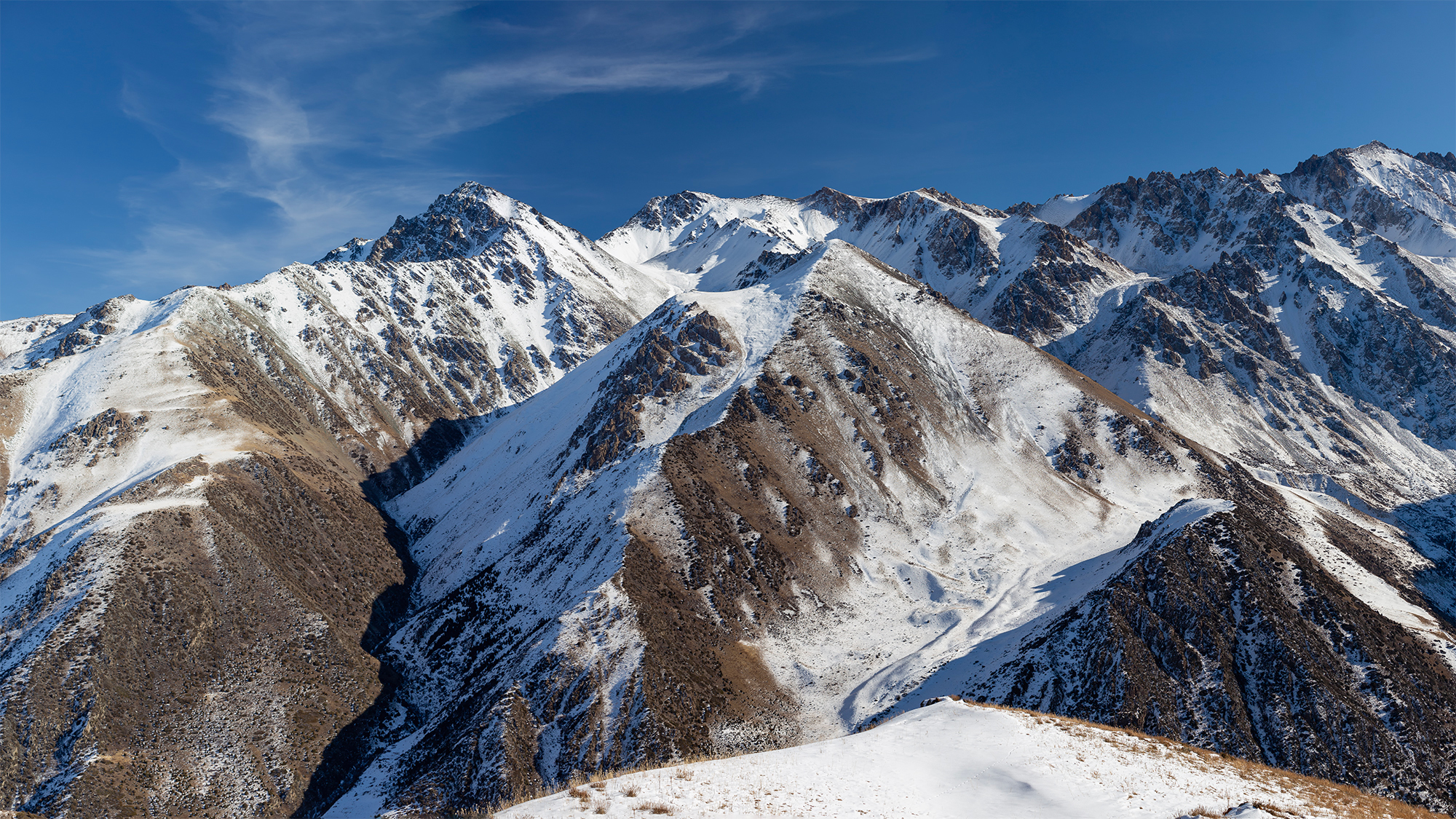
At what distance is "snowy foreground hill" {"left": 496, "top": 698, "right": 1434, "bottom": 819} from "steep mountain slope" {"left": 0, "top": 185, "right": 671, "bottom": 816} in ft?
175

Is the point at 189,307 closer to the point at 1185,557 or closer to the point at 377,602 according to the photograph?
the point at 377,602

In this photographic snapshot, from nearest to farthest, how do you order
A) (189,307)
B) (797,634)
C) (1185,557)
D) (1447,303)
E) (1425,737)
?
(1425,737)
(1185,557)
(797,634)
(189,307)
(1447,303)

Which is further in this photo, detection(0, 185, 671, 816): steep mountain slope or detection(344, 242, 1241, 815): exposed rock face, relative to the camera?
detection(0, 185, 671, 816): steep mountain slope

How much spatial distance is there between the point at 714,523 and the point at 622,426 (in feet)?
79.2

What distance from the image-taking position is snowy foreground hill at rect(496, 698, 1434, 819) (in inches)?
766

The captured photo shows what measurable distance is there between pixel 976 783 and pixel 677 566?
47.9 m

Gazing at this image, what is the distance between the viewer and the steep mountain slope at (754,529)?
54.9 m

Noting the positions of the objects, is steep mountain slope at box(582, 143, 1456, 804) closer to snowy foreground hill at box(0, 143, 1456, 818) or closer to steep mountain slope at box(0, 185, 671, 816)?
snowy foreground hill at box(0, 143, 1456, 818)

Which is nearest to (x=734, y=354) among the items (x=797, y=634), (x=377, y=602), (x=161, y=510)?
(x=797, y=634)

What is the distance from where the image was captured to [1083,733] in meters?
28.2

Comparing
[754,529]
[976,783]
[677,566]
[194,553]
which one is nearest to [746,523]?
[754,529]

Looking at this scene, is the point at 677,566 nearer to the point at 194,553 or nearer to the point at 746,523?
the point at 746,523

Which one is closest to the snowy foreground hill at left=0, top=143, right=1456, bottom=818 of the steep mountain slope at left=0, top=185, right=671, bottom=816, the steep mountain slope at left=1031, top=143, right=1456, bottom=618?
the steep mountain slope at left=0, top=185, right=671, bottom=816

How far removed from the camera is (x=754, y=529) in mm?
76188
